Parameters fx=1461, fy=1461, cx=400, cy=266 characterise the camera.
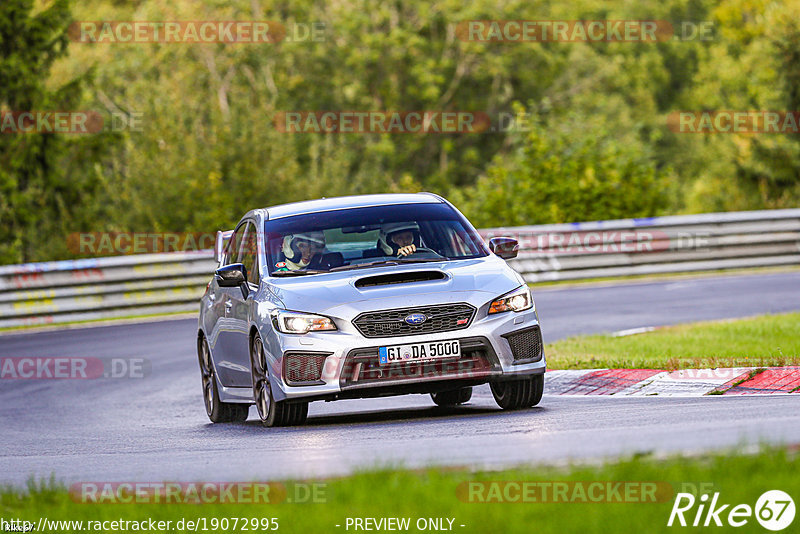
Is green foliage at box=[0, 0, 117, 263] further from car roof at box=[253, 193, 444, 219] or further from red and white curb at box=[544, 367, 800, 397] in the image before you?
red and white curb at box=[544, 367, 800, 397]

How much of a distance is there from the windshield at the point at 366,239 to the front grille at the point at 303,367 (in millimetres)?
963

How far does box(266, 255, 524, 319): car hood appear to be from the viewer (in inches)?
406

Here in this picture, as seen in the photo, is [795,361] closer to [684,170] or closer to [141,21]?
[141,21]

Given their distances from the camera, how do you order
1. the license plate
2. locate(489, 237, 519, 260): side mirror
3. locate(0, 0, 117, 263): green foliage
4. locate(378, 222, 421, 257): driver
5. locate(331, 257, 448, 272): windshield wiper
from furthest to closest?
locate(0, 0, 117, 263): green foliage → locate(489, 237, 519, 260): side mirror → locate(378, 222, 421, 257): driver → locate(331, 257, 448, 272): windshield wiper → the license plate

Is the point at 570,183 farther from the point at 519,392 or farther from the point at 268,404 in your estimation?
the point at 268,404

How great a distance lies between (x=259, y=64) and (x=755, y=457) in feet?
162

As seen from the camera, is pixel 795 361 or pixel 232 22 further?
pixel 232 22

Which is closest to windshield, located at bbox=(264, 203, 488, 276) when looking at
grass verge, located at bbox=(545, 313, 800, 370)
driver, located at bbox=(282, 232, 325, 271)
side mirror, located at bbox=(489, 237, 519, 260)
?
driver, located at bbox=(282, 232, 325, 271)

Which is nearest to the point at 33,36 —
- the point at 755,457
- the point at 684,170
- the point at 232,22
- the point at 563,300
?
the point at 563,300

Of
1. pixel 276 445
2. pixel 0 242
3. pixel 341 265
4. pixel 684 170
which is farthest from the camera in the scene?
pixel 684 170

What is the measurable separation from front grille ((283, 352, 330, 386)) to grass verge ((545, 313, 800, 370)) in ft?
12.4

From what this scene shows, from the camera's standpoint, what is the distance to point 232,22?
53812 mm

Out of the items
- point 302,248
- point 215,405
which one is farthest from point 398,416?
point 215,405

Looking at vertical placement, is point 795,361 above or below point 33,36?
below
